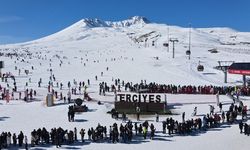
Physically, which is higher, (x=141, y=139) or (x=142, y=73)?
(x=142, y=73)

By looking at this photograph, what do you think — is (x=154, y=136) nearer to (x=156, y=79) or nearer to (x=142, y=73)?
(x=156, y=79)

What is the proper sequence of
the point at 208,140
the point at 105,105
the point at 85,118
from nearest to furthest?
1. the point at 208,140
2. the point at 85,118
3. the point at 105,105

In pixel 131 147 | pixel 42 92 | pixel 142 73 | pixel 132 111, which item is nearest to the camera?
pixel 131 147

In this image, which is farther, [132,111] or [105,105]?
[105,105]

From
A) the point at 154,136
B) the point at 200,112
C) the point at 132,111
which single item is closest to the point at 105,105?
the point at 132,111

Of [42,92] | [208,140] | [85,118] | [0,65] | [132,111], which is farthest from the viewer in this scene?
[0,65]

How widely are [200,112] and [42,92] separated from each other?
827 inches

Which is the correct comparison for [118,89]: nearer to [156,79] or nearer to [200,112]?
[156,79]

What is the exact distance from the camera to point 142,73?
70500 mm

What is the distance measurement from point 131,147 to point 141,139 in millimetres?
2235

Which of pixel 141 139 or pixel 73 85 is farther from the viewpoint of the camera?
pixel 73 85

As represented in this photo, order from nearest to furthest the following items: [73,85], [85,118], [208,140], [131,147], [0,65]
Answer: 1. [131,147]
2. [208,140]
3. [85,118]
4. [73,85]
5. [0,65]

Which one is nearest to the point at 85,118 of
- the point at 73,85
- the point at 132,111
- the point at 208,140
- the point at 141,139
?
the point at 132,111

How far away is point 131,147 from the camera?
28562 millimetres
